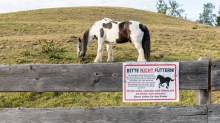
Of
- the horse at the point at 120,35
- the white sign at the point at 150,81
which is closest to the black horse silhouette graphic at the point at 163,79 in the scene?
the white sign at the point at 150,81

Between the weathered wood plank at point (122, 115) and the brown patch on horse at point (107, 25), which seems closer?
the weathered wood plank at point (122, 115)

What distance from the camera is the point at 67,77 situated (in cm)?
372

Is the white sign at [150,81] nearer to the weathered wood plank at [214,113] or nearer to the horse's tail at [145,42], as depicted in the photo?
the weathered wood plank at [214,113]

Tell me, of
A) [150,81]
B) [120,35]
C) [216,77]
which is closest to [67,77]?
[150,81]

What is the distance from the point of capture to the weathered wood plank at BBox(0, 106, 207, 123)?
12.0 feet

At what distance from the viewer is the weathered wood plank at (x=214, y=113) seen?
3640mm

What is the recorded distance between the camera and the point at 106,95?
26.0ft

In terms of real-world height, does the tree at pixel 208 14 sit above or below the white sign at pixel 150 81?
above

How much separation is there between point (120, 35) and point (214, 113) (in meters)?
7.03

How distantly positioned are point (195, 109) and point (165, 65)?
633 millimetres

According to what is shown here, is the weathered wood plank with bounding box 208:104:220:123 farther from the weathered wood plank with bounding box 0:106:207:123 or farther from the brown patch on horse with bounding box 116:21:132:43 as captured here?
the brown patch on horse with bounding box 116:21:132:43

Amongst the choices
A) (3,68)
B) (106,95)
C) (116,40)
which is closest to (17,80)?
(3,68)

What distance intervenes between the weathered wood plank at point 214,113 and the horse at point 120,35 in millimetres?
6282

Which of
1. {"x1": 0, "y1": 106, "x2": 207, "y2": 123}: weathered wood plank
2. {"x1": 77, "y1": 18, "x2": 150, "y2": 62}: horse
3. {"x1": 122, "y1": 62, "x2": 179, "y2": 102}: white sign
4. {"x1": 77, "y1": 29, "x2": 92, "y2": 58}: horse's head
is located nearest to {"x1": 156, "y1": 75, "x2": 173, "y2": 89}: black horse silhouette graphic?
{"x1": 122, "y1": 62, "x2": 179, "y2": 102}: white sign
